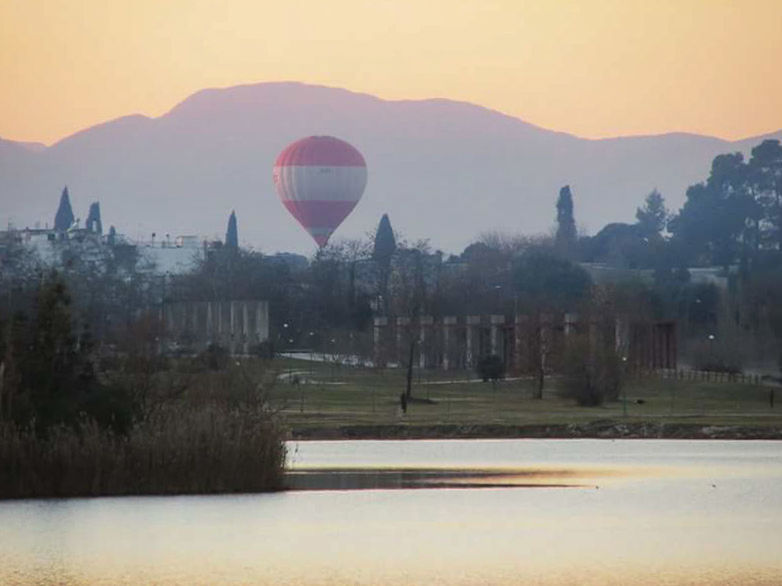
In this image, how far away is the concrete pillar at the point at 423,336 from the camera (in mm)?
137000

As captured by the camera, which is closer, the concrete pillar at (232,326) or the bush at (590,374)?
the bush at (590,374)

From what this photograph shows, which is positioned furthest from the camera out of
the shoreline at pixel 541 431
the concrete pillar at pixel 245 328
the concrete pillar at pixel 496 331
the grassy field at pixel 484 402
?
the concrete pillar at pixel 245 328

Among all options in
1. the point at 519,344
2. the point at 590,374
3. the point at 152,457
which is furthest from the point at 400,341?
the point at 152,457

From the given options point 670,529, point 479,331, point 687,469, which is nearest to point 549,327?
point 479,331

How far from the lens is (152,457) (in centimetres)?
5675

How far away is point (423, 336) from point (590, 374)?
36.3 meters

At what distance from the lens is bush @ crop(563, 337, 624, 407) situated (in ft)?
341

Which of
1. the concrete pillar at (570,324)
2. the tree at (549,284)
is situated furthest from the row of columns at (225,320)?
the concrete pillar at (570,324)

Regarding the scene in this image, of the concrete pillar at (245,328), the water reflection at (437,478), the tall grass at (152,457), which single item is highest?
the concrete pillar at (245,328)

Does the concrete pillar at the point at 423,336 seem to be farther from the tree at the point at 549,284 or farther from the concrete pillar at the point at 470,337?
the tree at the point at 549,284

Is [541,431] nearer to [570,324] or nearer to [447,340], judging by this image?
[570,324]

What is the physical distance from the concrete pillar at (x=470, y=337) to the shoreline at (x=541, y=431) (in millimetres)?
50024

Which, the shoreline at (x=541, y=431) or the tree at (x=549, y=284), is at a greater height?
the tree at (x=549, y=284)

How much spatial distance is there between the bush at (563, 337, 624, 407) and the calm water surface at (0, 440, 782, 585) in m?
32.8
